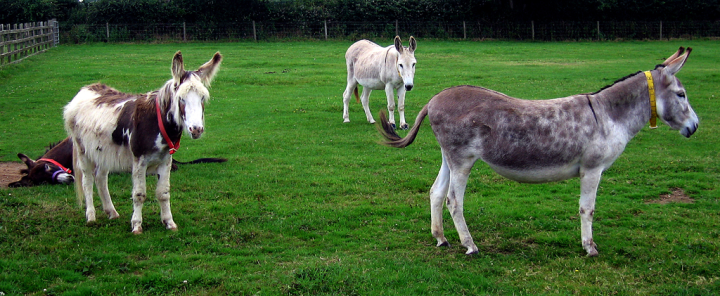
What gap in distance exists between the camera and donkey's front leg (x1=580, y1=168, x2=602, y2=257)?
6.02m

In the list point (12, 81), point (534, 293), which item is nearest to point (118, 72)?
point (12, 81)

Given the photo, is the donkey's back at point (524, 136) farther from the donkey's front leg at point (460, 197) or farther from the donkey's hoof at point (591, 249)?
the donkey's hoof at point (591, 249)

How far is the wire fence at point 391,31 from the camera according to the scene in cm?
3712

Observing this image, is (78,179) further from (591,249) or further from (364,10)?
(364,10)

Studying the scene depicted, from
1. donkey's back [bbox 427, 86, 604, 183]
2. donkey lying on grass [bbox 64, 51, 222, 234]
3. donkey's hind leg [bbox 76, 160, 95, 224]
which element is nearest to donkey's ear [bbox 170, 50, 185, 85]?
donkey lying on grass [bbox 64, 51, 222, 234]

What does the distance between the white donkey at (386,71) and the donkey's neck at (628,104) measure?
690cm

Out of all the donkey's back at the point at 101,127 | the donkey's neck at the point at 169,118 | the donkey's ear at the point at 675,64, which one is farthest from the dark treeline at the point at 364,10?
the donkey's ear at the point at 675,64

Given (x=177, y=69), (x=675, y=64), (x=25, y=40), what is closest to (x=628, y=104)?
(x=675, y=64)

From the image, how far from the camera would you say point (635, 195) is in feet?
27.7

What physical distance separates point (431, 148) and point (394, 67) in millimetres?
2728

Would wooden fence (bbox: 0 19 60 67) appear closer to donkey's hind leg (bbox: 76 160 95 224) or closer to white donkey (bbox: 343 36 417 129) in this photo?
white donkey (bbox: 343 36 417 129)

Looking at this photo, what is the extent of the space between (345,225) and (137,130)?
273cm

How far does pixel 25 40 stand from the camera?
2688 cm

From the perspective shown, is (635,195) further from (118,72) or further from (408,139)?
(118,72)
